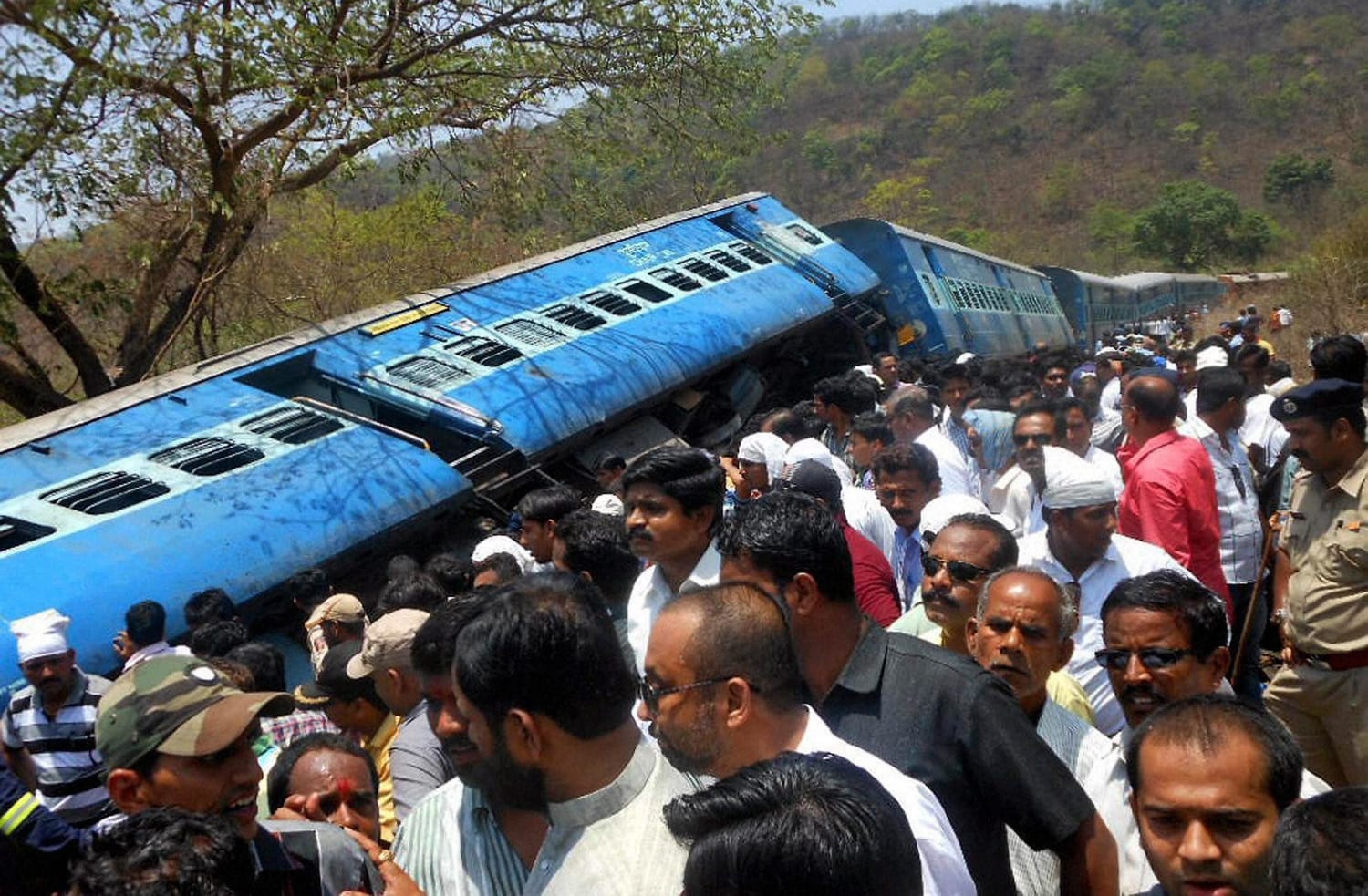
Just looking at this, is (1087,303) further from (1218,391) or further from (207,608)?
(207,608)

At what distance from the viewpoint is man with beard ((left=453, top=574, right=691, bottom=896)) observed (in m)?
2.06

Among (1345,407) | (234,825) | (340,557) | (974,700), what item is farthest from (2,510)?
(1345,407)

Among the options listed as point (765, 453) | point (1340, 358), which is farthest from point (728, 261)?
point (1340, 358)

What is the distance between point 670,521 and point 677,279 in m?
8.89

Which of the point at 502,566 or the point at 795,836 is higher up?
the point at 795,836

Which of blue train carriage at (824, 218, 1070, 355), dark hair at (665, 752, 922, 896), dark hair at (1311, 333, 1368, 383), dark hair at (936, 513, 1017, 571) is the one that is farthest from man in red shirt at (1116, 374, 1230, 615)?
blue train carriage at (824, 218, 1070, 355)

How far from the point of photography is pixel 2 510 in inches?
277

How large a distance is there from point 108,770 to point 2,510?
5251 millimetres

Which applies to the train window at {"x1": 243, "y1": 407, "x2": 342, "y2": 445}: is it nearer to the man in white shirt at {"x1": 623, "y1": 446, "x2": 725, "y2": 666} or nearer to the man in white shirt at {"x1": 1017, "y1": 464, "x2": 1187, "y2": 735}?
the man in white shirt at {"x1": 623, "y1": 446, "x2": 725, "y2": 666}

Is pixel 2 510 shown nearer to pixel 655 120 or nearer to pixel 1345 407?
pixel 1345 407

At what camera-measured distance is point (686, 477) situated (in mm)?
4020

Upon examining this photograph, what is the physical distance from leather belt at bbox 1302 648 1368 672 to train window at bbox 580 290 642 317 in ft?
26.8

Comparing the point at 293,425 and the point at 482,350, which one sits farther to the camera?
the point at 482,350

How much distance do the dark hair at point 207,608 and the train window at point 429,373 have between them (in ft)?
9.77
